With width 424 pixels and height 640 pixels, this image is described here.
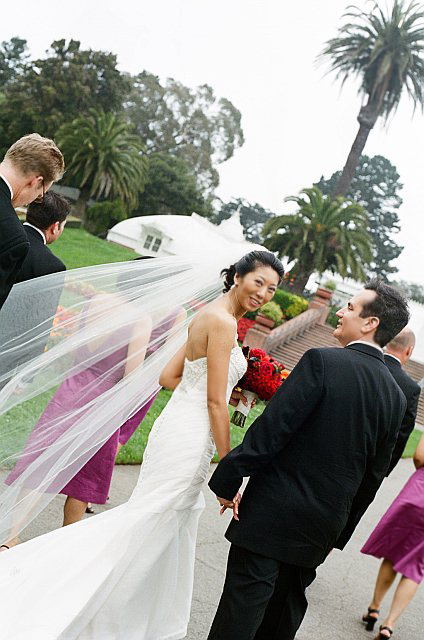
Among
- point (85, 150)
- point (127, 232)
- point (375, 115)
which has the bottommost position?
point (127, 232)

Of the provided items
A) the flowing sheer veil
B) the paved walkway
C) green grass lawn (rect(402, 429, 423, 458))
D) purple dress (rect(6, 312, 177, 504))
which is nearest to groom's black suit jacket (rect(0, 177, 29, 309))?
the flowing sheer veil

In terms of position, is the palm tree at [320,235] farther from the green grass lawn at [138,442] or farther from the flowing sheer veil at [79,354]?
the flowing sheer veil at [79,354]

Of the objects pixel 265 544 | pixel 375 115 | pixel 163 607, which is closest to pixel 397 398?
pixel 265 544

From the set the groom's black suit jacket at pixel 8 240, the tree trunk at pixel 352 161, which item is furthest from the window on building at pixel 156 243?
the groom's black suit jacket at pixel 8 240

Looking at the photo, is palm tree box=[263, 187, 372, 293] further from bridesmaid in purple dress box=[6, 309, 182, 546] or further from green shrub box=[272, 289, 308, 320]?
bridesmaid in purple dress box=[6, 309, 182, 546]

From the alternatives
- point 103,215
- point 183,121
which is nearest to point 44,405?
point 103,215

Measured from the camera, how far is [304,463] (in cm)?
341

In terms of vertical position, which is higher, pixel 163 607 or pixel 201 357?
pixel 201 357

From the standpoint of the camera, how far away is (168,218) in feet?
165

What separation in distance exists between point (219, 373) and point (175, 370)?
0.49 metres

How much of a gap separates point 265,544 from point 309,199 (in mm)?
35520

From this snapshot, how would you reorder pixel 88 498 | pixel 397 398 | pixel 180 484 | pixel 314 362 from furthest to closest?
pixel 88 498 → pixel 180 484 → pixel 397 398 → pixel 314 362

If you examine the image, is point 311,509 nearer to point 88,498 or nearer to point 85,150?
point 88,498

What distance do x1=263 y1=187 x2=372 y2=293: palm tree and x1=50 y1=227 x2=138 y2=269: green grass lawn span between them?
818cm
